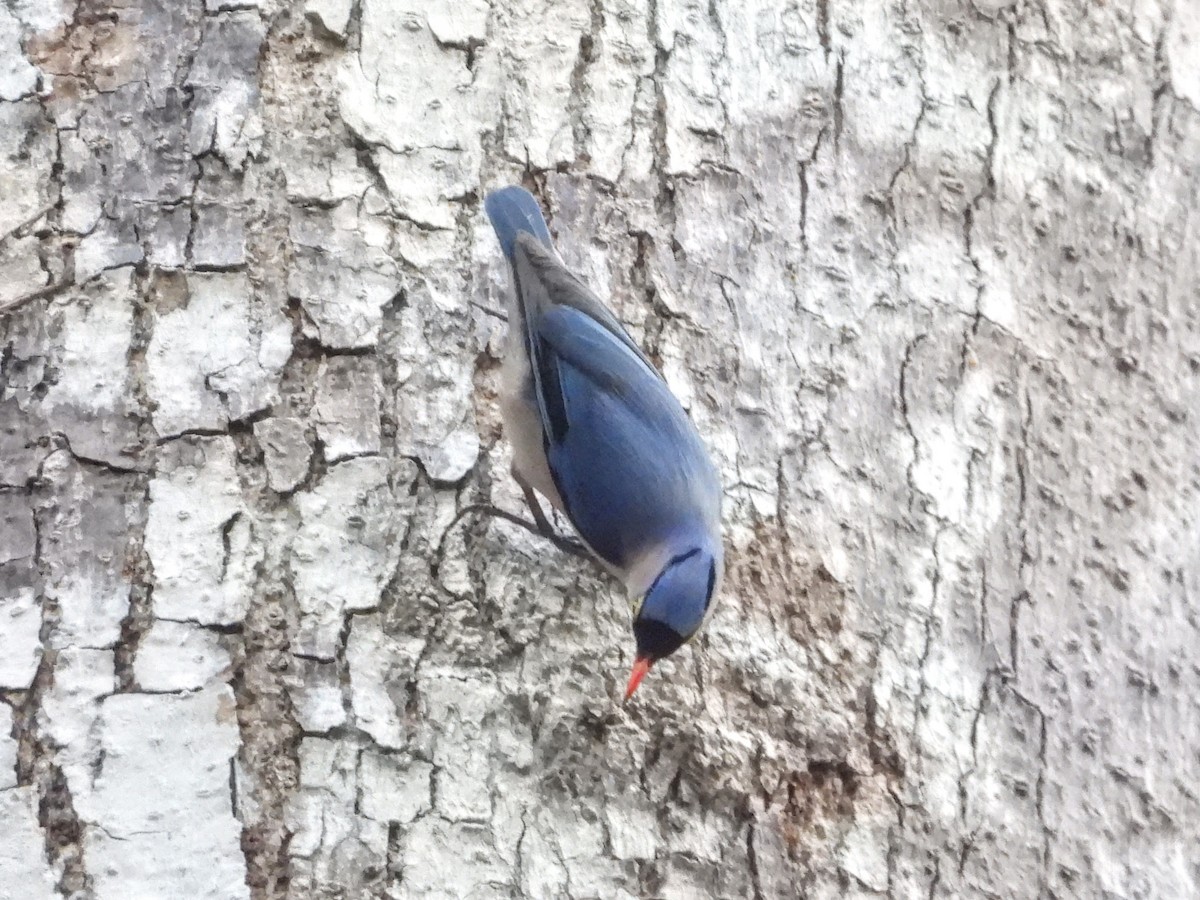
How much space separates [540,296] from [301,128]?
46 cm

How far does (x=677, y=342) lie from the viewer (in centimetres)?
196

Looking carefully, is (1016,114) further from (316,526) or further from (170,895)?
(170,895)

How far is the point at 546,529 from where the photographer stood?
1879mm

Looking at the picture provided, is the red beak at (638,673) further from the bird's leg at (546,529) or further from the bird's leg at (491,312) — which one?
the bird's leg at (491,312)

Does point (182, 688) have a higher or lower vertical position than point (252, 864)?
higher

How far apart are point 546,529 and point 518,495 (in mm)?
72

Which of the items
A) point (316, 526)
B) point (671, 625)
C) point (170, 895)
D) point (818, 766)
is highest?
point (316, 526)

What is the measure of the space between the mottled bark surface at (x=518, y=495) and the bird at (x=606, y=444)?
0.16 feet

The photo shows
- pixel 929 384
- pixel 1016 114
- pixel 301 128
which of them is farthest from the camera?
pixel 1016 114

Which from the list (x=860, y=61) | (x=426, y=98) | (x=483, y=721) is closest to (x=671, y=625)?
(x=483, y=721)

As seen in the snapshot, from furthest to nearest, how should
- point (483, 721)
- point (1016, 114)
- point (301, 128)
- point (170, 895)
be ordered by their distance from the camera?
point (1016, 114), point (301, 128), point (483, 721), point (170, 895)

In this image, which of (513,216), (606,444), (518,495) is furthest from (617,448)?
(513,216)

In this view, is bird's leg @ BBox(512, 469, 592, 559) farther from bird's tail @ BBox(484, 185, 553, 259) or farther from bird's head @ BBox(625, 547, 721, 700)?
bird's tail @ BBox(484, 185, 553, 259)

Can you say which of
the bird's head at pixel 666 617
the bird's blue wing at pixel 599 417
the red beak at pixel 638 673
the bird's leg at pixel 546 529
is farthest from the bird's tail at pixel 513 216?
the red beak at pixel 638 673
